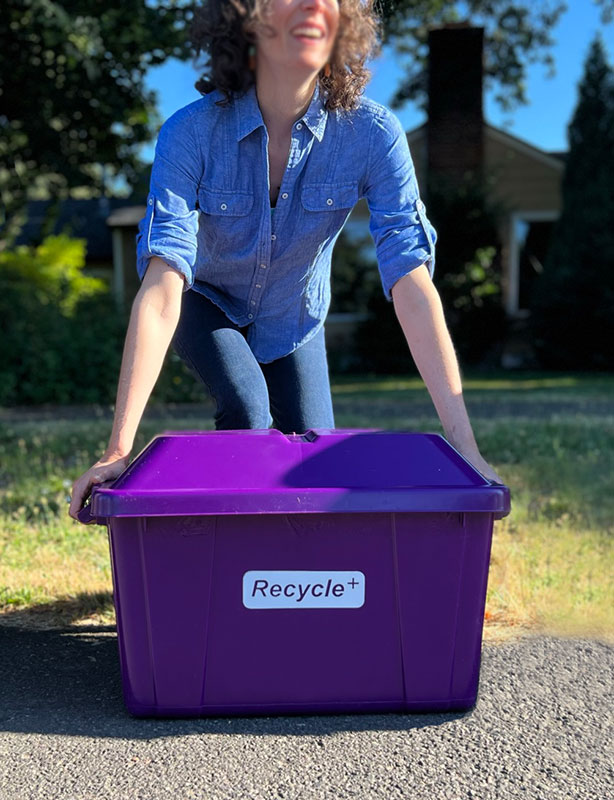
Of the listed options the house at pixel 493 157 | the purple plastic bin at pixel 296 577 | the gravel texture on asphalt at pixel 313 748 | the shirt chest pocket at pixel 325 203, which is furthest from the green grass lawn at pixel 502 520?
the house at pixel 493 157

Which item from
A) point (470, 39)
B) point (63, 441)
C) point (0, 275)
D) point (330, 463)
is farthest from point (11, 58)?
point (470, 39)

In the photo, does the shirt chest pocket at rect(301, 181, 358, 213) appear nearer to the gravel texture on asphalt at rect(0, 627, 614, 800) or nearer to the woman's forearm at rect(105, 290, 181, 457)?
the woman's forearm at rect(105, 290, 181, 457)

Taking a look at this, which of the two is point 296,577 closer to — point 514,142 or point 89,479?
point 89,479

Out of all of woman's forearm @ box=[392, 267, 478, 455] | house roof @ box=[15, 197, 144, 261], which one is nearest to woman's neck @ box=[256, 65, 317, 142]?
woman's forearm @ box=[392, 267, 478, 455]

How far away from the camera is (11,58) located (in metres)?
7.76

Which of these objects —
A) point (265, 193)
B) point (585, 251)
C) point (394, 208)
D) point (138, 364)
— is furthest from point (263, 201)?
point (585, 251)

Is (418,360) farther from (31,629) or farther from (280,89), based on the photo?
(31,629)

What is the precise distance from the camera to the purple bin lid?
1679 millimetres

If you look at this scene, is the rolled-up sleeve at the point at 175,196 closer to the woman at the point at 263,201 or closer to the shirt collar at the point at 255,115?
the woman at the point at 263,201

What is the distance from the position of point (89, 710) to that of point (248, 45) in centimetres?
157

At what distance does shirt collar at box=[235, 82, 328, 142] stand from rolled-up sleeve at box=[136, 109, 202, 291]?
0.12m

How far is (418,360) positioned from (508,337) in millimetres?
13029

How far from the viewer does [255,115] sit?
82.0 inches

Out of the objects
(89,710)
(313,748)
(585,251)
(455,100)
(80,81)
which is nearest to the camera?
(313,748)
